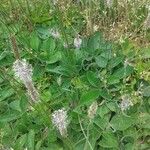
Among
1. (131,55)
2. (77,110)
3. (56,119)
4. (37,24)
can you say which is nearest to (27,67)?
(56,119)

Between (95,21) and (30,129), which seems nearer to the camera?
(30,129)

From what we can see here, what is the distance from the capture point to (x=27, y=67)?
210 centimetres

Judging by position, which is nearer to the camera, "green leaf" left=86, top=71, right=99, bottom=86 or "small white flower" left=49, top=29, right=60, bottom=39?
"green leaf" left=86, top=71, right=99, bottom=86

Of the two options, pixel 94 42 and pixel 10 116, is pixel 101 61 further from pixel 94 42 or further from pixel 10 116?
pixel 10 116

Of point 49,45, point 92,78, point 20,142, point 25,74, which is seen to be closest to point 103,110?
point 92,78

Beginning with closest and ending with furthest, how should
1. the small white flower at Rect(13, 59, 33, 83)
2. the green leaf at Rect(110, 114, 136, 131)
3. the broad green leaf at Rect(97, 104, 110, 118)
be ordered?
the small white flower at Rect(13, 59, 33, 83) → the green leaf at Rect(110, 114, 136, 131) → the broad green leaf at Rect(97, 104, 110, 118)

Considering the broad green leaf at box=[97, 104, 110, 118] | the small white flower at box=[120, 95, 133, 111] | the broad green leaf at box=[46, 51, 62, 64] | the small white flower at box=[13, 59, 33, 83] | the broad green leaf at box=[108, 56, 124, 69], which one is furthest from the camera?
the broad green leaf at box=[46, 51, 62, 64]

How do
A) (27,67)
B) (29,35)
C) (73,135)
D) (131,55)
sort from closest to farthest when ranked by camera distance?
(27,67)
(73,135)
(131,55)
(29,35)

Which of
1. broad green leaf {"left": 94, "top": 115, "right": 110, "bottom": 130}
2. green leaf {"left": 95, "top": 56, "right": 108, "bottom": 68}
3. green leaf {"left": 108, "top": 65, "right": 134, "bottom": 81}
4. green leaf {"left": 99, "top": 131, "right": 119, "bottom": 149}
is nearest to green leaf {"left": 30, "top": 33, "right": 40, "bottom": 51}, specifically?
green leaf {"left": 95, "top": 56, "right": 108, "bottom": 68}

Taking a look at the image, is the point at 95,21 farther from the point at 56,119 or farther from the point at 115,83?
the point at 56,119

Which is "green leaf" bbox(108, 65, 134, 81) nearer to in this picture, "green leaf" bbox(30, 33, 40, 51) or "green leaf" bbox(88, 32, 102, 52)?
"green leaf" bbox(88, 32, 102, 52)

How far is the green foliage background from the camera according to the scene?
8.27 feet

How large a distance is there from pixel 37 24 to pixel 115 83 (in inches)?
30.3

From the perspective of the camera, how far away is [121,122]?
252 centimetres
